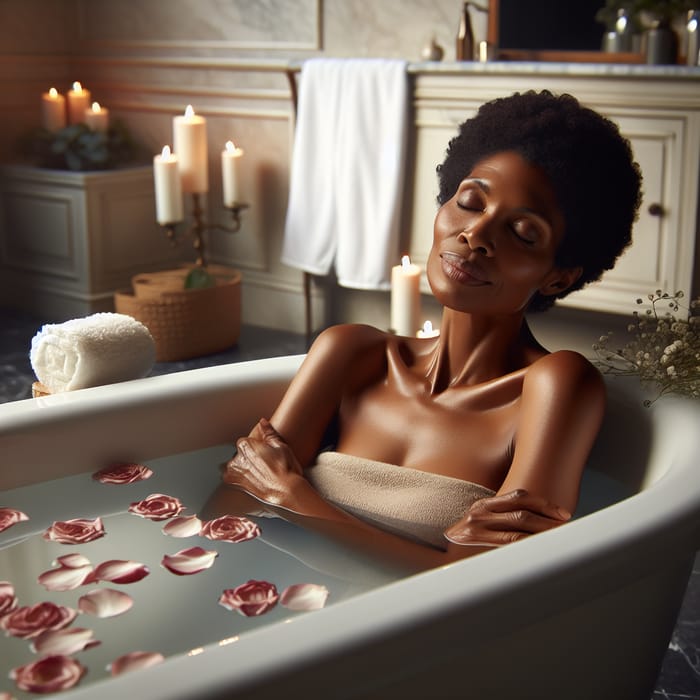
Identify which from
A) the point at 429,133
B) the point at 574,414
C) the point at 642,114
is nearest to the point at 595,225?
the point at 574,414

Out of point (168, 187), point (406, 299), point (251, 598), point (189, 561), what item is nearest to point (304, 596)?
point (251, 598)

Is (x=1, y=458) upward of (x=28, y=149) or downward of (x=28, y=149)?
downward

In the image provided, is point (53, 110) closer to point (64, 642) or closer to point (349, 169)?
point (349, 169)

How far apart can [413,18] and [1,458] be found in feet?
7.56

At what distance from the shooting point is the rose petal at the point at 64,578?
4.28ft

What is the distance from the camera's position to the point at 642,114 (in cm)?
273

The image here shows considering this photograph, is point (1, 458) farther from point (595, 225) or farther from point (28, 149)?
point (28, 149)

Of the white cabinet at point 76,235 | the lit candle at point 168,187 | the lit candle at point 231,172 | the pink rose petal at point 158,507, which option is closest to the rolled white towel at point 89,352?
the pink rose petal at point 158,507

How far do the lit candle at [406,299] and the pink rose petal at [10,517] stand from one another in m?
1.12

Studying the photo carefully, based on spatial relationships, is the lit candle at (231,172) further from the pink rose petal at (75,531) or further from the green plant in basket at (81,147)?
the pink rose petal at (75,531)

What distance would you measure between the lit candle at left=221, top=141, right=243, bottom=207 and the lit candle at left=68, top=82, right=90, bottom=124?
766 mm

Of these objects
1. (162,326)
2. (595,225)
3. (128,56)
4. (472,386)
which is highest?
(128,56)

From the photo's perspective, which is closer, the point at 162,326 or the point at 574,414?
the point at 574,414

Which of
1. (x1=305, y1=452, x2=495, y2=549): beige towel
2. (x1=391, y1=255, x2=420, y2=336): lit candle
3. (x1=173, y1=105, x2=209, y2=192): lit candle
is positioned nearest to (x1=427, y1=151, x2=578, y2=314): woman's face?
(x1=305, y1=452, x2=495, y2=549): beige towel
